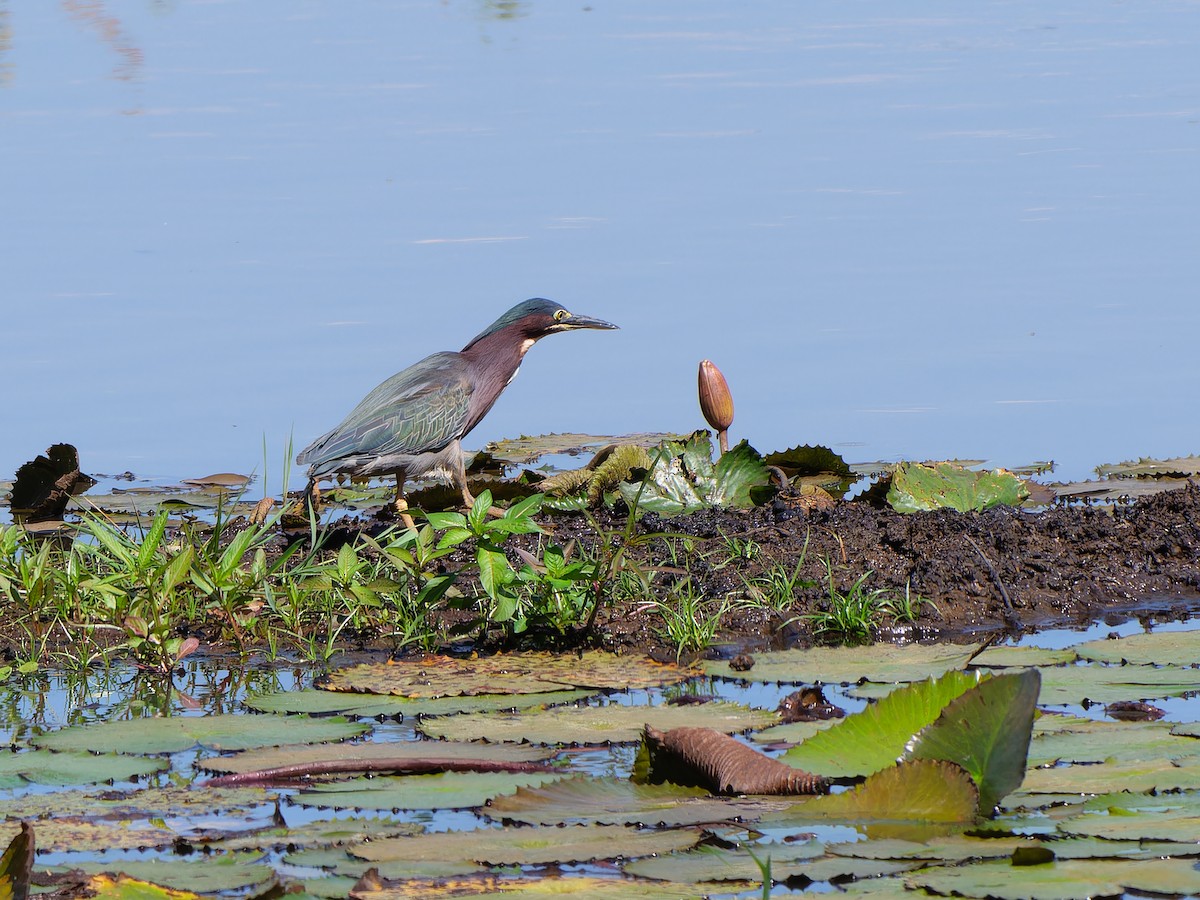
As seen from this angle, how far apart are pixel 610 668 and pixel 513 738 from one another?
800mm

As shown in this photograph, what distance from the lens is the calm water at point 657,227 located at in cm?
839

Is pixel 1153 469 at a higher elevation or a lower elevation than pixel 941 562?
higher

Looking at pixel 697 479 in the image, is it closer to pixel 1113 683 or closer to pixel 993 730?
pixel 1113 683

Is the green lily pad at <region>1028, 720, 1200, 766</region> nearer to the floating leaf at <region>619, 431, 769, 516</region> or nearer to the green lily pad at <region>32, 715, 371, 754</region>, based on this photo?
the green lily pad at <region>32, 715, 371, 754</region>

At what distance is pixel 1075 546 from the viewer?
20.1 ft

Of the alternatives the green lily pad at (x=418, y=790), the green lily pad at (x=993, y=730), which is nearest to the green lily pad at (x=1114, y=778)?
the green lily pad at (x=993, y=730)

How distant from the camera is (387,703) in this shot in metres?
4.74

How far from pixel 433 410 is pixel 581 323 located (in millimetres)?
904

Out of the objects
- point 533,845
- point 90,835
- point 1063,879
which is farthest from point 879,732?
point 90,835

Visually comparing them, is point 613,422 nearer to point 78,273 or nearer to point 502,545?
point 502,545

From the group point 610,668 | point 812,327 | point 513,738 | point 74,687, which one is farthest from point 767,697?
point 812,327

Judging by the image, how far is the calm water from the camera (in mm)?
8391

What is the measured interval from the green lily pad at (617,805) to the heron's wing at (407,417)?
11.0 ft

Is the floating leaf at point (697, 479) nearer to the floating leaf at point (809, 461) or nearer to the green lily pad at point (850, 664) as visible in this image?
the floating leaf at point (809, 461)
